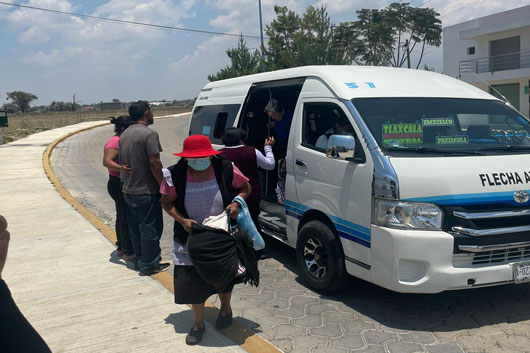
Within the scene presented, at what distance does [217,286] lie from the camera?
→ 3.75 m

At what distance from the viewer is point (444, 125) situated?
15.3ft

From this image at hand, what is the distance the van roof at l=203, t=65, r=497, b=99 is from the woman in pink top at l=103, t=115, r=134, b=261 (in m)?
2.11

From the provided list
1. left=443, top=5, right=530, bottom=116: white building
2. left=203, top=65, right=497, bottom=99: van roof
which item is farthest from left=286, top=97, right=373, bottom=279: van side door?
left=443, top=5, right=530, bottom=116: white building

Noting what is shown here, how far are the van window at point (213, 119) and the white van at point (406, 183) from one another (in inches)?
58.2

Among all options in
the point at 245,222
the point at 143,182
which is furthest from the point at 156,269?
the point at 245,222

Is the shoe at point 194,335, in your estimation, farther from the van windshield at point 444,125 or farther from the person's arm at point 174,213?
the van windshield at point 444,125

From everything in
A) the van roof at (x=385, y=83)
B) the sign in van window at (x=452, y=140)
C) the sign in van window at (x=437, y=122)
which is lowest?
the sign in van window at (x=452, y=140)

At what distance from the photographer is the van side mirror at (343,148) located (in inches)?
168

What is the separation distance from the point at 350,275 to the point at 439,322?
86 centimetres

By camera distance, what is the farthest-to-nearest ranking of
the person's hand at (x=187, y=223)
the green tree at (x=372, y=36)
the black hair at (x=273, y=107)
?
1. the green tree at (x=372, y=36)
2. the black hair at (x=273, y=107)
3. the person's hand at (x=187, y=223)

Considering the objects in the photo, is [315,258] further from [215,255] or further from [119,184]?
[119,184]

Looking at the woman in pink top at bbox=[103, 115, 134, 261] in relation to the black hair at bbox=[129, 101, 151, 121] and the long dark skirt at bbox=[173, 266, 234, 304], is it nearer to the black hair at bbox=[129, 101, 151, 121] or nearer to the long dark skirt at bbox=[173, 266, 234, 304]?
the black hair at bbox=[129, 101, 151, 121]

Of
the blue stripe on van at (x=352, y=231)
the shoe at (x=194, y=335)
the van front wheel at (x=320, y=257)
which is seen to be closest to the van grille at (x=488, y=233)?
the blue stripe on van at (x=352, y=231)

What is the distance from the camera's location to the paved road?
382 centimetres
